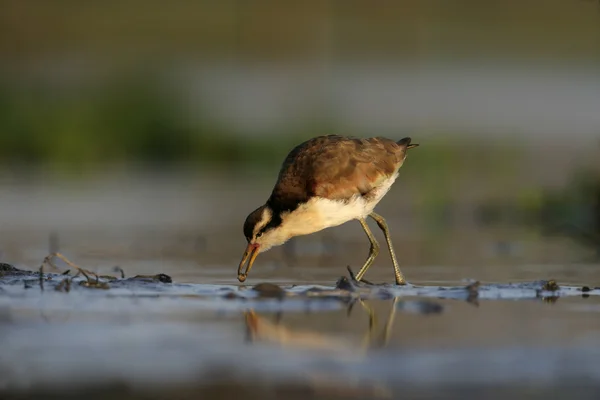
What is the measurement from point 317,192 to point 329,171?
0.20m

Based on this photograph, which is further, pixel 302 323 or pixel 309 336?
pixel 302 323

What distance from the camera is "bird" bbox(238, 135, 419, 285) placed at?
10.4 metres

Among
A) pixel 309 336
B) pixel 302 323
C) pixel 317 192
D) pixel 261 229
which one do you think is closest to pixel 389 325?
pixel 302 323

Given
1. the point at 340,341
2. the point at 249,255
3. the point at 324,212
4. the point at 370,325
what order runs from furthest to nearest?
the point at 249,255, the point at 324,212, the point at 370,325, the point at 340,341

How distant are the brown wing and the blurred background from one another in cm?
93

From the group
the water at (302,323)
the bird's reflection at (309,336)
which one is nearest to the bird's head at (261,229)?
the water at (302,323)

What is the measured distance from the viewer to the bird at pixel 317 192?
10438 millimetres

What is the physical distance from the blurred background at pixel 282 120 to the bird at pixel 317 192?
2.19 ft

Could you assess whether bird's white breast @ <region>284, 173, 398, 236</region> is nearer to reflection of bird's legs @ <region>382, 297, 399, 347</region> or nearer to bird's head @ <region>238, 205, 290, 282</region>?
bird's head @ <region>238, 205, 290, 282</region>

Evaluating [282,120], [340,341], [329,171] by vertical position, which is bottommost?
[340,341]

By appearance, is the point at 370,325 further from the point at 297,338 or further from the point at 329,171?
the point at 329,171

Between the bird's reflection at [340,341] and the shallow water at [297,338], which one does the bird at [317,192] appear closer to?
the shallow water at [297,338]

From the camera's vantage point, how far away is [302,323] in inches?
305

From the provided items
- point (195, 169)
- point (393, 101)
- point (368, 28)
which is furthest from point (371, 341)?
point (368, 28)
